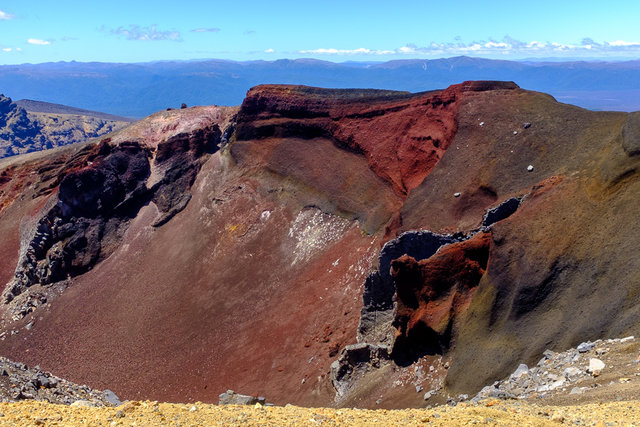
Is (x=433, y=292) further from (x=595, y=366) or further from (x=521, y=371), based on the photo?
(x=595, y=366)

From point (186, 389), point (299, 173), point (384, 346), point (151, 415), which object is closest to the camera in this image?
point (151, 415)

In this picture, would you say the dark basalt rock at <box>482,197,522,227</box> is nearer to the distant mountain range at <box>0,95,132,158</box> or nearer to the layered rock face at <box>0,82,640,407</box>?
the layered rock face at <box>0,82,640,407</box>

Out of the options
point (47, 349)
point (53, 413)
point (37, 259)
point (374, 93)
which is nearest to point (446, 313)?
point (53, 413)

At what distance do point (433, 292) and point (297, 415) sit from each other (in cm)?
877

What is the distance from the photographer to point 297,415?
33.6 feet

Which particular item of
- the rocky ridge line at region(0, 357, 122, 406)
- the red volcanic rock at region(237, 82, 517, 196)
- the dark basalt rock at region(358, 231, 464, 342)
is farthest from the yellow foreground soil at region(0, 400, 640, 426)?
the red volcanic rock at region(237, 82, 517, 196)

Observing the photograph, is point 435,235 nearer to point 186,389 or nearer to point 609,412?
point 609,412

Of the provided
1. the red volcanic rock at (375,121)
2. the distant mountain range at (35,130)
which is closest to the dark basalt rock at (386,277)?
the red volcanic rock at (375,121)

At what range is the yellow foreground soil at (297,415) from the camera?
28.5 feet

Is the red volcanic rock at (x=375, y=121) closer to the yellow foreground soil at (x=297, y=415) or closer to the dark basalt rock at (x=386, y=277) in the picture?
the dark basalt rock at (x=386, y=277)

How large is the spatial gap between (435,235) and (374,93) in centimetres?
1666

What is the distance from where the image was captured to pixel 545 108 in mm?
23984

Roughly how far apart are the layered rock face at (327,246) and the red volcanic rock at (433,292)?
69mm

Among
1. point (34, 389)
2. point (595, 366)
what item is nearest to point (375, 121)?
point (595, 366)
